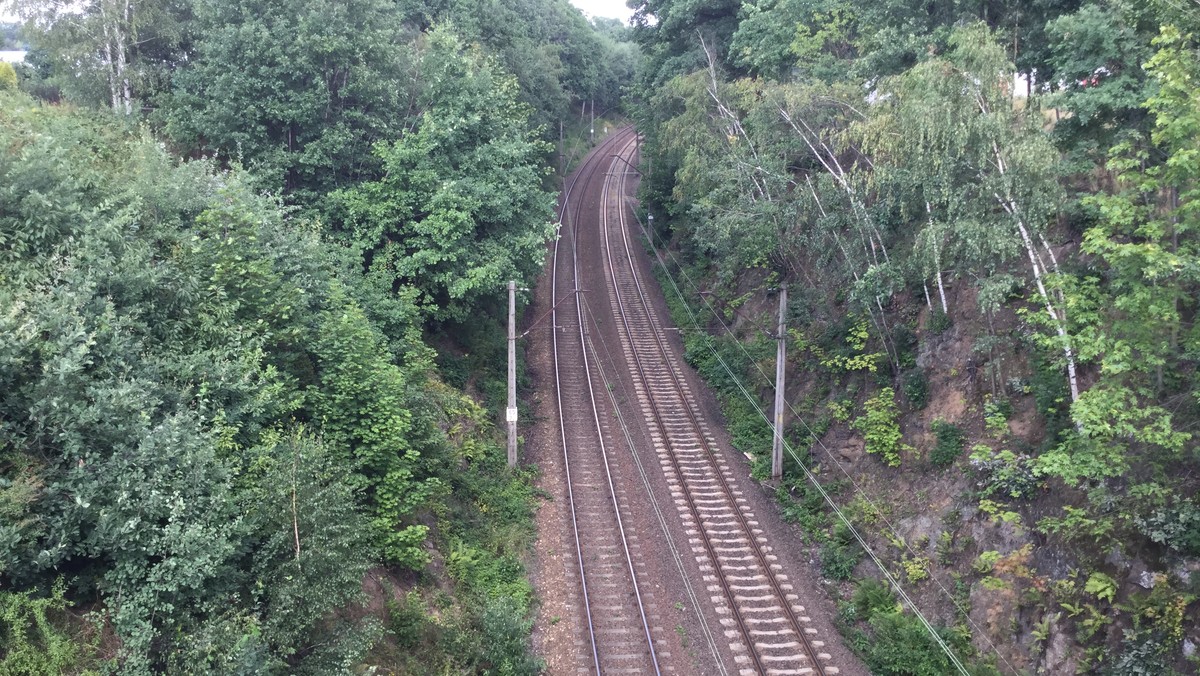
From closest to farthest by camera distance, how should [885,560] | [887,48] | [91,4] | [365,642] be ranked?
1. [365,642]
2. [885,560]
3. [887,48]
4. [91,4]

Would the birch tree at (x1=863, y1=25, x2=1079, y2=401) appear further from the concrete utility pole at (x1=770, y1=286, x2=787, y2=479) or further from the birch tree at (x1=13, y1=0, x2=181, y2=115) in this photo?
the birch tree at (x1=13, y1=0, x2=181, y2=115)

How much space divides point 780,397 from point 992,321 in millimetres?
5697

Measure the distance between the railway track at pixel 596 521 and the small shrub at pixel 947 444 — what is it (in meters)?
7.62

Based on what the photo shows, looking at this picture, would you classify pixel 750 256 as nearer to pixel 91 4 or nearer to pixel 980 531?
pixel 980 531

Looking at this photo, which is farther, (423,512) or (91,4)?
(91,4)

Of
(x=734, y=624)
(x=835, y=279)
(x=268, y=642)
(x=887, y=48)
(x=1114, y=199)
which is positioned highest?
(x=887, y=48)

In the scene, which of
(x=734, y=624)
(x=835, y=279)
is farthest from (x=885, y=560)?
(x=835, y=279)

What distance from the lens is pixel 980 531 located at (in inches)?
611

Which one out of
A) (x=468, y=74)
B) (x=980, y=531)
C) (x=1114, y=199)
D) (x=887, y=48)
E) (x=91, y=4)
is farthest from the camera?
(x=468, y=74)

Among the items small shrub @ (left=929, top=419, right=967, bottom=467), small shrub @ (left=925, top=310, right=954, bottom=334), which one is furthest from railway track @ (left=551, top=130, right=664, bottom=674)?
small shrub @ (left=925, top=310, right=954, bottom=334)

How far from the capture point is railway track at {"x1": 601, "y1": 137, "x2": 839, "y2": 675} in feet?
50.8

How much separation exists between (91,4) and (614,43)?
228 ft

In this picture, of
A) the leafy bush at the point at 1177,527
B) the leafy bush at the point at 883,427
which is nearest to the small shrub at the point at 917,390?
the leafy bush at the point at 883,427

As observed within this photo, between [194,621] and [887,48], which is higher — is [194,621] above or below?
below
